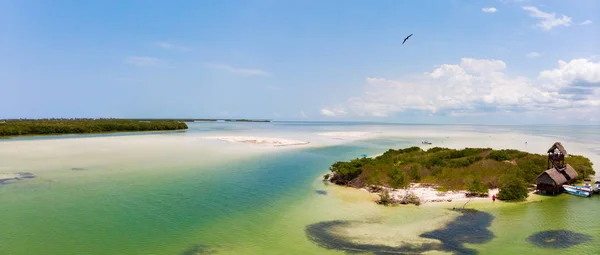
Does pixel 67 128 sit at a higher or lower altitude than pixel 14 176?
higher

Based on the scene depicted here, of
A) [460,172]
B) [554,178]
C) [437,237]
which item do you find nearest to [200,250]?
[437,237]

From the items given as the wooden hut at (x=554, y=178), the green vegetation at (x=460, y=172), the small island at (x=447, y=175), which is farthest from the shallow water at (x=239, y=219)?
the green vegetation at (x=460, y=172)

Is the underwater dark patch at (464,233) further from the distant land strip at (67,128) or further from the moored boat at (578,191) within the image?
the distant land strip at (67,128)

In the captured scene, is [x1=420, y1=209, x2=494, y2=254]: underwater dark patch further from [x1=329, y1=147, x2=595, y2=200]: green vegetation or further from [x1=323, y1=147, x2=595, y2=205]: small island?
[x1=329, y1=147, x2=595, y2=200]: green vegetation

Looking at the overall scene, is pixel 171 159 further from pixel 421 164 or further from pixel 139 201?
pixel 421 164

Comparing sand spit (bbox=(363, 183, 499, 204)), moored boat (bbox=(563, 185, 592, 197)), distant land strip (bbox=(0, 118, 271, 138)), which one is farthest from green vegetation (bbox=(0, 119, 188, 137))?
moored boat (bbox=(563, 185, 592, 197))

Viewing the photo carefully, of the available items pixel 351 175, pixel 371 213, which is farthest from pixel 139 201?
pixel 351 175

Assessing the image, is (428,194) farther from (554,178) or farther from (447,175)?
(554,178)
